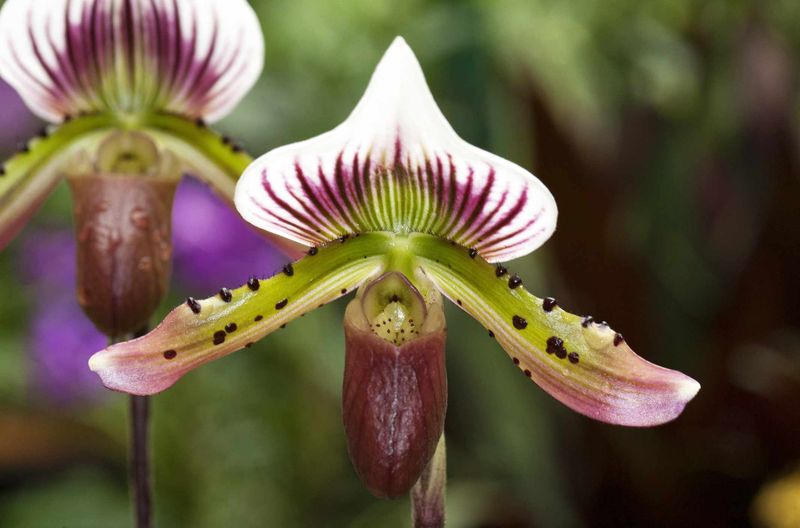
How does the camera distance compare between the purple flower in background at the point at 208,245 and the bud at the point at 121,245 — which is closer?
the bud at the point at 121,245

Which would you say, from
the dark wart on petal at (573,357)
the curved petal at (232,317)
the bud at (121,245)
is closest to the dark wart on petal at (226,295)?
the curved petal at (232,317)

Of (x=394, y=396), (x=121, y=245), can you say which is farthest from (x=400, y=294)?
(x=121, y=245)

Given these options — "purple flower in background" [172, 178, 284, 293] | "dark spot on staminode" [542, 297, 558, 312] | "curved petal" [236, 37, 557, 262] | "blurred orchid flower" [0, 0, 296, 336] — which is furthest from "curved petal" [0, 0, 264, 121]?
"purple flower in background" [172, 178, 284, 293]

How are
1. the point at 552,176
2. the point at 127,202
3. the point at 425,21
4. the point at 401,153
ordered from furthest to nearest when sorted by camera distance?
the point at 425,21 → the point at 552,176 → the point at 127,202 → the point at 401,153

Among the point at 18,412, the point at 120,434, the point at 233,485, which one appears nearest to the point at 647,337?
the point at 233,485

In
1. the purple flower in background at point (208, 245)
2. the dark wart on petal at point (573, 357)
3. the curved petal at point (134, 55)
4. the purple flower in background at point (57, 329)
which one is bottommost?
the purple flower in background at point (57, 329)

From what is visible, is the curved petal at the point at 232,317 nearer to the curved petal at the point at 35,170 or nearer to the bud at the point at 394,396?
the bud at the point at 394,396

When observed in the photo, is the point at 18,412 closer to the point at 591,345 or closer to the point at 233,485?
the point at 233,485

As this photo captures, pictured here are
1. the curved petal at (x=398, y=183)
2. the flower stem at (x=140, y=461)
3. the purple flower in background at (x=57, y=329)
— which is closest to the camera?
the curved petal at (x=398, y=183)
